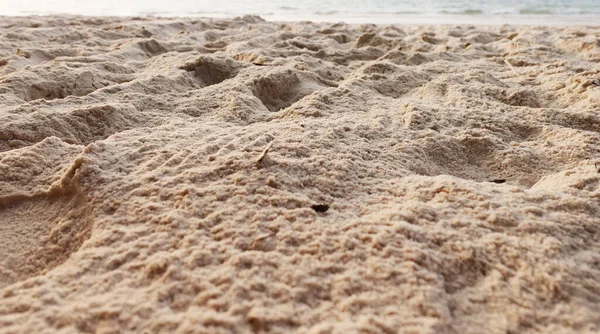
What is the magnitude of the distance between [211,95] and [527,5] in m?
7.26

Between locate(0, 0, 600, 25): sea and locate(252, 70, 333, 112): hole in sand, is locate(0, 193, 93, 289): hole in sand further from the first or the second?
locate(0, 0, 600, 25): sea

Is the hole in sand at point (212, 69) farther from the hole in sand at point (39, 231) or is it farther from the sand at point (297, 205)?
the hole in sand at point (39, 231)

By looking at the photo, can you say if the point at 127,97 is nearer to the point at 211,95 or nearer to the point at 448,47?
the point at 211,95

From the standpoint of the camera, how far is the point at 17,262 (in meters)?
0.90

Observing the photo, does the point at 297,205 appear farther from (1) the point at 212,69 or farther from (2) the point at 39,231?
(1) the point at 212,69

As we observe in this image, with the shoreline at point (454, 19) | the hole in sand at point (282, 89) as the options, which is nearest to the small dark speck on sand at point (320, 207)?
the hole in sand at point (282, 89)

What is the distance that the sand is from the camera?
72 cm

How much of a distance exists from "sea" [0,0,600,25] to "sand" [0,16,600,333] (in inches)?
170

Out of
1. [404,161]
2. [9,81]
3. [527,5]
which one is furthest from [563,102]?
[527,5]

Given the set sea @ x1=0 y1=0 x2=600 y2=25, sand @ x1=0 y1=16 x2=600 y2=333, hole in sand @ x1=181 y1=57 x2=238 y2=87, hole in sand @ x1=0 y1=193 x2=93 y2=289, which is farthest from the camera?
sea @ x1=0 y1=0 x2=600 y2=25

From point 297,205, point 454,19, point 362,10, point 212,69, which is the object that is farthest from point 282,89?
point 362,10

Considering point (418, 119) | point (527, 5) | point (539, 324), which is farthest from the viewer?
point (527, 5)

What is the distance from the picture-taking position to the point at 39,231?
99 cm

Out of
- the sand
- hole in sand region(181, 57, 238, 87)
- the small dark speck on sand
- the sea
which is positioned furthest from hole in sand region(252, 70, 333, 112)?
the sea
